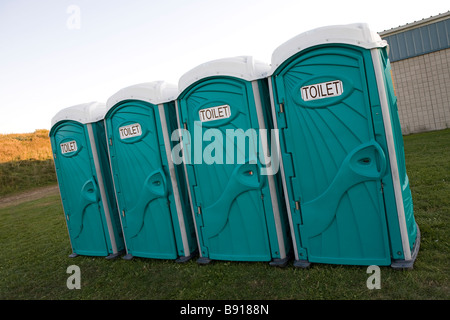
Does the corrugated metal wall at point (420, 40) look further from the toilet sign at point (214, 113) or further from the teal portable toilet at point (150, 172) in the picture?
the toilet sign at point (214, 113)

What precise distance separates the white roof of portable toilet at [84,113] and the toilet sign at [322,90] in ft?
8.42

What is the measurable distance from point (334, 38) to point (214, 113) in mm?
1303

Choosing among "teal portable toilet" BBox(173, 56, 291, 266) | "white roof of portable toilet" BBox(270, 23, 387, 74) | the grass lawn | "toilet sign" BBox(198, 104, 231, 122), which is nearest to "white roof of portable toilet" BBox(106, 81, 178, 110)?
"teal portable toilet" BBox(173, 56, 291, 266)

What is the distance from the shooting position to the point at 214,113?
3463 mm

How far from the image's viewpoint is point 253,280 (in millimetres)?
3254

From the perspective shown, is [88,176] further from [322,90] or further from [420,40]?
[420,40]

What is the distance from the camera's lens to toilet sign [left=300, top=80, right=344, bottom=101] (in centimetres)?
288

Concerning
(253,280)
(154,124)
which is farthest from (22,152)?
(253,280)

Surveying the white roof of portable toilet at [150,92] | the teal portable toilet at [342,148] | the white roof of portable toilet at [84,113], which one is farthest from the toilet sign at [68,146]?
the teal portable toilet at [342,148]

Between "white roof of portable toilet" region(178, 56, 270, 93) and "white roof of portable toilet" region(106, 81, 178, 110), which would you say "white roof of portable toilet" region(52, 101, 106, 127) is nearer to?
"white roof of portable toilet" region(106, 81, 178, 110)

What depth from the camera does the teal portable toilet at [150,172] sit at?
3861 mm

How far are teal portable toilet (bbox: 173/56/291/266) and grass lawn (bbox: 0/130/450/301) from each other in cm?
25

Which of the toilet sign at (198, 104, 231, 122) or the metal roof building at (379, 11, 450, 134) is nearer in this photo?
the toilet sign at (198, 104, 231, 122)

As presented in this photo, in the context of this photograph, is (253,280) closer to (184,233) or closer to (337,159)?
(184,233)
